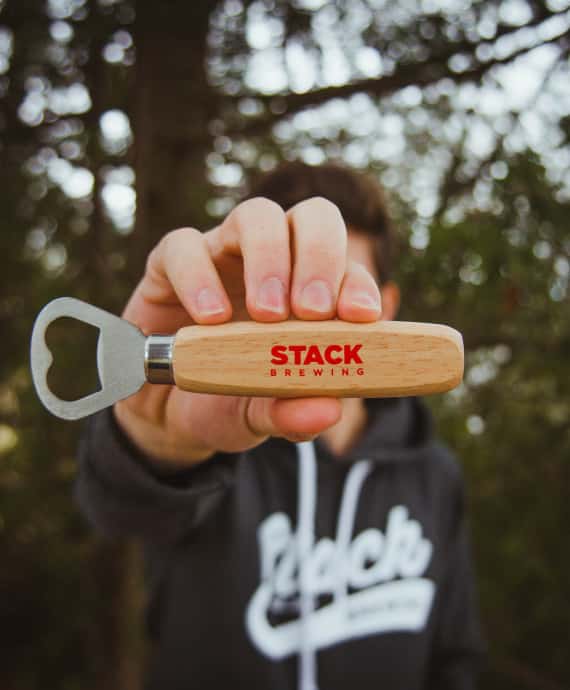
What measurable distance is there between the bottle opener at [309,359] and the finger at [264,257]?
0.03m

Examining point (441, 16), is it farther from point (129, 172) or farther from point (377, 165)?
point (129, 172)

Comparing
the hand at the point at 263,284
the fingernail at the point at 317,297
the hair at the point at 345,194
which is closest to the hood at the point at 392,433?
the hair at the point at 345,194

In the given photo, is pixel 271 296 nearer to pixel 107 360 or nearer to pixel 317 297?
pixel 317 297

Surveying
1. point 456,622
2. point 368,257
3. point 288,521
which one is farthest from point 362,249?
point 456,622

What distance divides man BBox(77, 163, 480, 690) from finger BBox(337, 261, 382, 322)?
5.5 inches

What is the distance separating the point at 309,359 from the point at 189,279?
254 mm

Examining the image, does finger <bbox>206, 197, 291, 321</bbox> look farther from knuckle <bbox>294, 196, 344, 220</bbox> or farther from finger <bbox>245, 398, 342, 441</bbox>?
finger <bbox>245, 398, 342, 441</bbox>

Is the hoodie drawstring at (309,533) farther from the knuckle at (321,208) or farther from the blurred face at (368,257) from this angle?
the knuckle at (321,208)

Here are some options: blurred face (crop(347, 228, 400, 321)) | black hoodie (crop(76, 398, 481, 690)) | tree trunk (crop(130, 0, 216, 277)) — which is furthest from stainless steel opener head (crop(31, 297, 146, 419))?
tree trunk (crop(130, 0, 216, 277))

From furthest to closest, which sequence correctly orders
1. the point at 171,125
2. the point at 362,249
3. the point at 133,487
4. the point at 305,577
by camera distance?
the point at 171,125
the point at 362,249
the point at 305,577
the point at 133,487

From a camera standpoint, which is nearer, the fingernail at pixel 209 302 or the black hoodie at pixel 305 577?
the fingernail at pixel 209 302

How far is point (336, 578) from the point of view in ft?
6.67

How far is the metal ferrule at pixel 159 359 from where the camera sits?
3.19 ft

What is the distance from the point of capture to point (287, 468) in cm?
216
